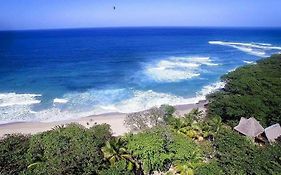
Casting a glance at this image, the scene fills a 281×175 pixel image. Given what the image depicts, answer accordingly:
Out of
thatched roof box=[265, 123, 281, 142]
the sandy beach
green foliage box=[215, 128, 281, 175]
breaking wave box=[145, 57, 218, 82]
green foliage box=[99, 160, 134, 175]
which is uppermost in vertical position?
green foliage box=[215, 128, 281, 175]

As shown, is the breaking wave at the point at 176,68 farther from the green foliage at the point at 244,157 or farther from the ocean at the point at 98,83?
the green foliage at the point at 244,157

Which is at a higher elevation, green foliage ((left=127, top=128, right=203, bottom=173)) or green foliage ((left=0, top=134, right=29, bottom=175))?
green foliage ((left=0, top=134, right=29, bottom=175))

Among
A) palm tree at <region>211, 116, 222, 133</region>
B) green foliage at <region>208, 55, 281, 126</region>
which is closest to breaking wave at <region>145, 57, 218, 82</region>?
green foliage at <region>208, 55, 281, 126</region>

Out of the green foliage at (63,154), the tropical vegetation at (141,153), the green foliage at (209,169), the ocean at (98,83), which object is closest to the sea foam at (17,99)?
the ocean at (98,83)

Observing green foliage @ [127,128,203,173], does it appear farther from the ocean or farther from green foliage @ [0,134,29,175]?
the ocean

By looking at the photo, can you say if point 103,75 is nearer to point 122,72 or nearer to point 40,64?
point 122,72

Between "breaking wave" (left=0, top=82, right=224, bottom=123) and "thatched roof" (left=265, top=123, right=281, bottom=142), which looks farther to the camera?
"breaking wave" (left=0, top=82, right=224, bottom=123)
